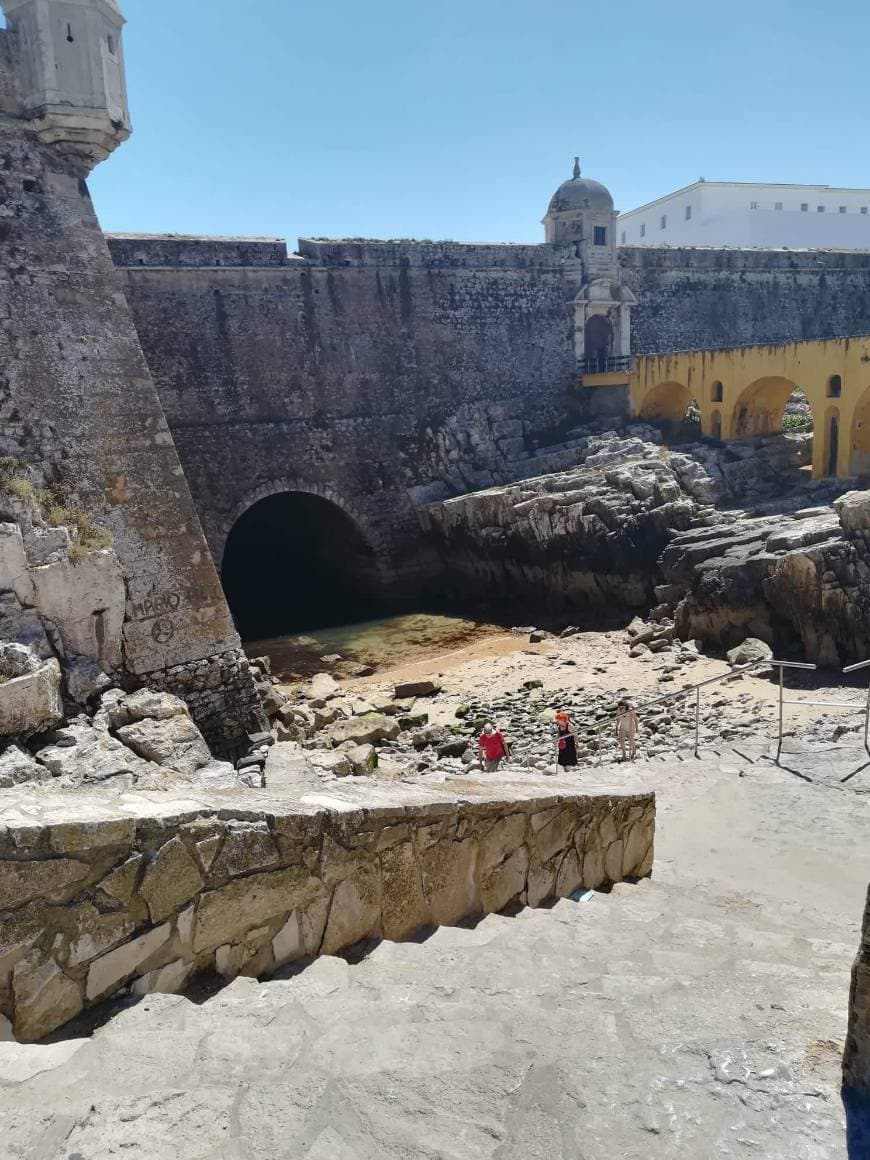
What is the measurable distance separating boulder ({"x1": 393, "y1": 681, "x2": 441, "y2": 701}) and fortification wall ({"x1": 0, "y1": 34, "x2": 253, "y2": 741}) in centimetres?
474

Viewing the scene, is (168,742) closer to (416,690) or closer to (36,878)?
(36,878)

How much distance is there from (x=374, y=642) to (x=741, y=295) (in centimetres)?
1782

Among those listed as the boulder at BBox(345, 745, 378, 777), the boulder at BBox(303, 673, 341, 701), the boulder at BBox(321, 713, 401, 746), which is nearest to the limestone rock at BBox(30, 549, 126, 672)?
the boulder at BBox(345, 745, 378, 777)

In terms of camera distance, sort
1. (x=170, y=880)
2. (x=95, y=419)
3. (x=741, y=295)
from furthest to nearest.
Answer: (x=741, y=295) < (x=95, y=419) < (x=170, y=880)

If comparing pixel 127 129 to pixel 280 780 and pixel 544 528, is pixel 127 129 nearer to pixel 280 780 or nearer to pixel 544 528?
pixel 280 780

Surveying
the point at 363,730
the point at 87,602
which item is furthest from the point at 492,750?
the point at 87,602

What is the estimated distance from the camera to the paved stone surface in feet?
6.63

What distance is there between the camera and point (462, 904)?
12.0 ft

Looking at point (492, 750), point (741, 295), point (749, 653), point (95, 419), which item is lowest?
point (749, 653)

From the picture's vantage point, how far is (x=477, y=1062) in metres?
2.31

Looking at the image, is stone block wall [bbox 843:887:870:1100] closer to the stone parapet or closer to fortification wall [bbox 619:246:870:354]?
the stone parapet

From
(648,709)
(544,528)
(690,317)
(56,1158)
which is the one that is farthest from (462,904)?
(690,317)

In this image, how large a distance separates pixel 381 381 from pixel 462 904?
61.4ft

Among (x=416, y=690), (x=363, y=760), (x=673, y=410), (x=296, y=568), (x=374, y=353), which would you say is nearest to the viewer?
(x=363, y=760)
